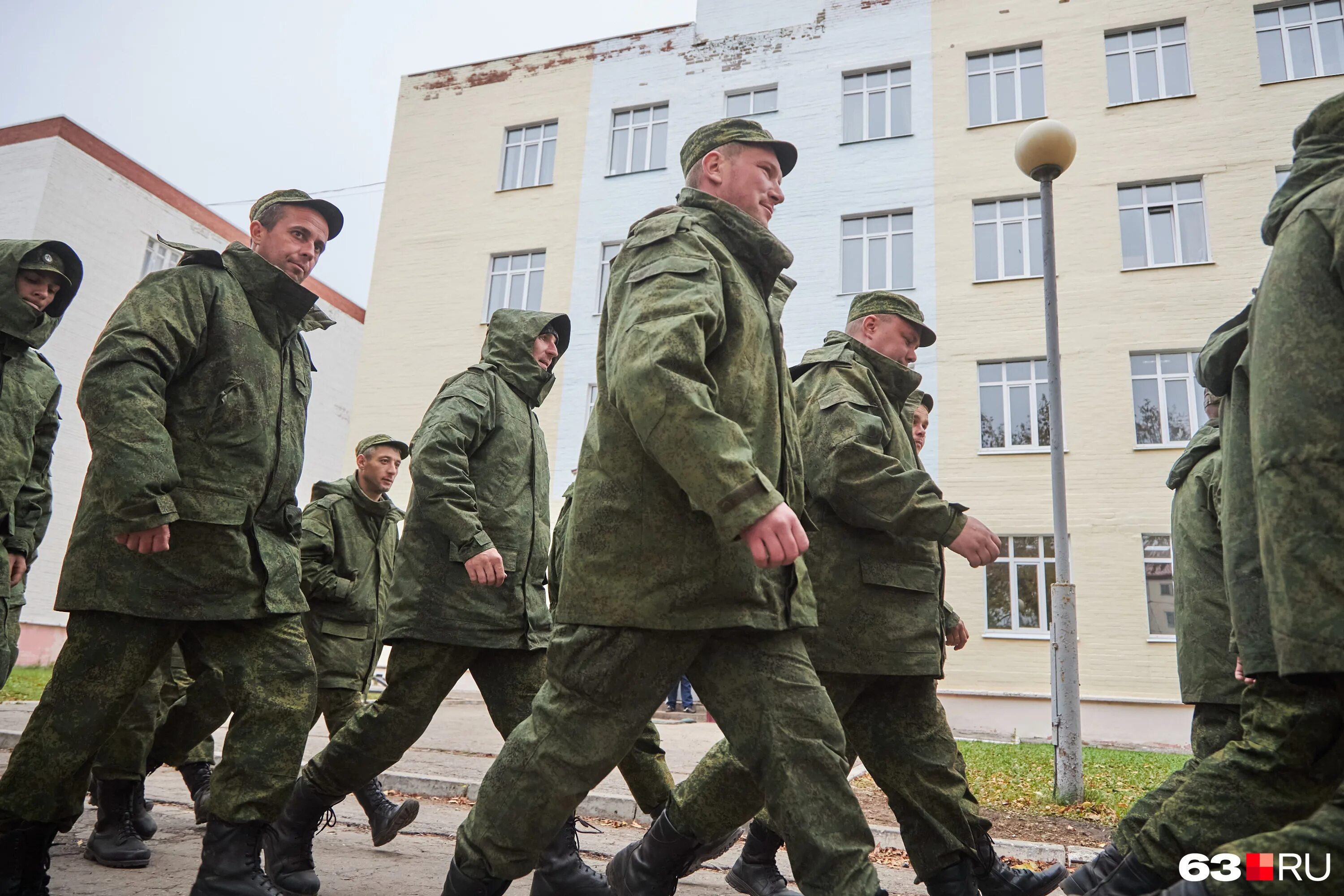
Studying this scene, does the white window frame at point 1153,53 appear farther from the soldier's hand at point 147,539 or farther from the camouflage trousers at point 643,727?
the soldier's hand at point 147,539

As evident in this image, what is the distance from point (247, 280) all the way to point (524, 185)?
2036 centimetres

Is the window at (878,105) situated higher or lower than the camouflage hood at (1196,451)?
higher

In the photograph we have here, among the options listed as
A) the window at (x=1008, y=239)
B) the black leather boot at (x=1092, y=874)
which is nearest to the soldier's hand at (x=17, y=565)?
the black leather boot at (x=1092, y=874)

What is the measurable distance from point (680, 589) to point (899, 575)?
1475 mm

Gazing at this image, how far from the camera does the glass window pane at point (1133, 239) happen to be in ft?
59.7

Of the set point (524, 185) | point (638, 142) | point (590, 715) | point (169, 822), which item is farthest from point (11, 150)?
point (590, 715)

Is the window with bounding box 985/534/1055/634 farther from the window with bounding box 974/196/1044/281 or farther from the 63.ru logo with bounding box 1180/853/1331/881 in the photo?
the 63.ru logo with bounding box 1180/853/1331/881

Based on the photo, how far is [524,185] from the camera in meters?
23.3

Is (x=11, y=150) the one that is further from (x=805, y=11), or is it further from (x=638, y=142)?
(x=805, y=11)

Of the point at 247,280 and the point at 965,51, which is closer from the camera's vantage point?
the point at 247,280

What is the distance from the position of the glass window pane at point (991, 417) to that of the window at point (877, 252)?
8.58 feet

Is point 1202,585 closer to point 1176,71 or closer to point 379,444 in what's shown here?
point 379,444

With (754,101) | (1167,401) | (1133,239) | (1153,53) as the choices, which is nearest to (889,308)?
(1167,401)

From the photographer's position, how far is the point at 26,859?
3.17 metres
